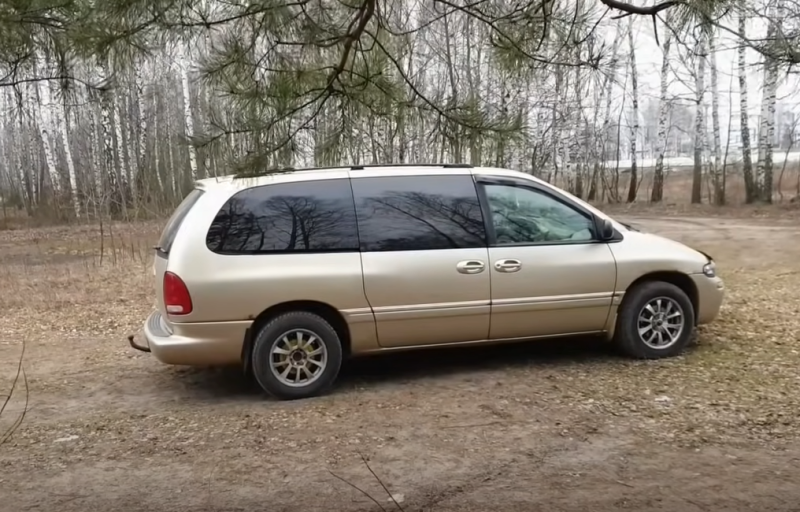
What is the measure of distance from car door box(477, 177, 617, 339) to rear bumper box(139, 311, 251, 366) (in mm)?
1969

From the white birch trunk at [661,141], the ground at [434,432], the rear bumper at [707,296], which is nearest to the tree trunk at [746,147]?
the white birch trunk at [661,141]

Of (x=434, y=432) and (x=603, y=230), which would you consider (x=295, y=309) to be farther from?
(x=603, y=230)

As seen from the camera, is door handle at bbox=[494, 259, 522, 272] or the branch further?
door handle at bbox=[494, 259, 522, 272]

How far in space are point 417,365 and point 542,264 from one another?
136cm

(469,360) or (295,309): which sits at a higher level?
(295,309)

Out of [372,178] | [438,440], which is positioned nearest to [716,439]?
[438,440]

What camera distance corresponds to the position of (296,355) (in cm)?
519

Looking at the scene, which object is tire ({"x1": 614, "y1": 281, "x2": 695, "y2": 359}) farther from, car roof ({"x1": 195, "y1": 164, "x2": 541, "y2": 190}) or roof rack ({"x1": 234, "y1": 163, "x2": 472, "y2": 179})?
roof rack ({"x1": 234, "y1": 163, "x2": 472, "y2": 179})

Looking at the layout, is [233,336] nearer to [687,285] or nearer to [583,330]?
[583,330]

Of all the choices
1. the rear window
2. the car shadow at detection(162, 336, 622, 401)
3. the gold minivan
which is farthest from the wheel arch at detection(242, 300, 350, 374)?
the rear window

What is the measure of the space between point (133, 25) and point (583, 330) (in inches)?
156

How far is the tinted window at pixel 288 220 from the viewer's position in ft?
16.9

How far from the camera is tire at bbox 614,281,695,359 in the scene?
5781 mm

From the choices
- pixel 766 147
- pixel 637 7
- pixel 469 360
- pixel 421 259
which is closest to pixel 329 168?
pixel 421 259
